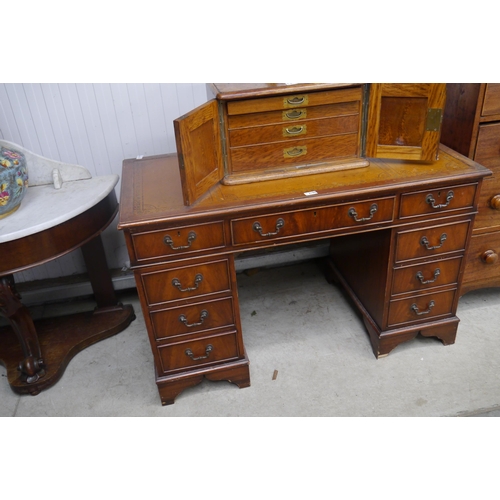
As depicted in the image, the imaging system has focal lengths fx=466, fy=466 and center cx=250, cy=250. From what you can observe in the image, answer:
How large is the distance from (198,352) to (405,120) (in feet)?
4.49

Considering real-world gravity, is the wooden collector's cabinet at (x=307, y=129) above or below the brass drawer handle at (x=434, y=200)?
above

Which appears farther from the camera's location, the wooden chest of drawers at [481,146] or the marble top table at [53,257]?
the wooden chest of drawers at [481,146]

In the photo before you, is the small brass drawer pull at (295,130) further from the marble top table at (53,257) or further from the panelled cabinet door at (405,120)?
the marble top table at (53,257)

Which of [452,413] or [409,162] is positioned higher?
[409,162]

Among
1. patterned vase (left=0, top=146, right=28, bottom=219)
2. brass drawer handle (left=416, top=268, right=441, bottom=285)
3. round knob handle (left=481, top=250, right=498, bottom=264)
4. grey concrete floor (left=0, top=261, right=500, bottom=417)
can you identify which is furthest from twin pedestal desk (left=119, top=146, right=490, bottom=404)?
patterned vase (left=0, top=146, right=28, bottom=219)

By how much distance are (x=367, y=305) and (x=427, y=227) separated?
578 mm

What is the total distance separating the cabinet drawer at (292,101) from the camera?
1.88 metres

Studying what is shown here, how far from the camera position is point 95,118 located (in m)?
2.46

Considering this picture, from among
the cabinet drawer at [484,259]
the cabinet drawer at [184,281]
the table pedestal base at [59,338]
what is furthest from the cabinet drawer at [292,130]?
the table pedestal base at [59,338]

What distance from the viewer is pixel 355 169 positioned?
2.06m

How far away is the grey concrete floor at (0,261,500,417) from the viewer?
2121 millimetres

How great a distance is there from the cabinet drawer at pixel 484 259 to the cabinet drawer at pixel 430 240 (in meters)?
0.34
